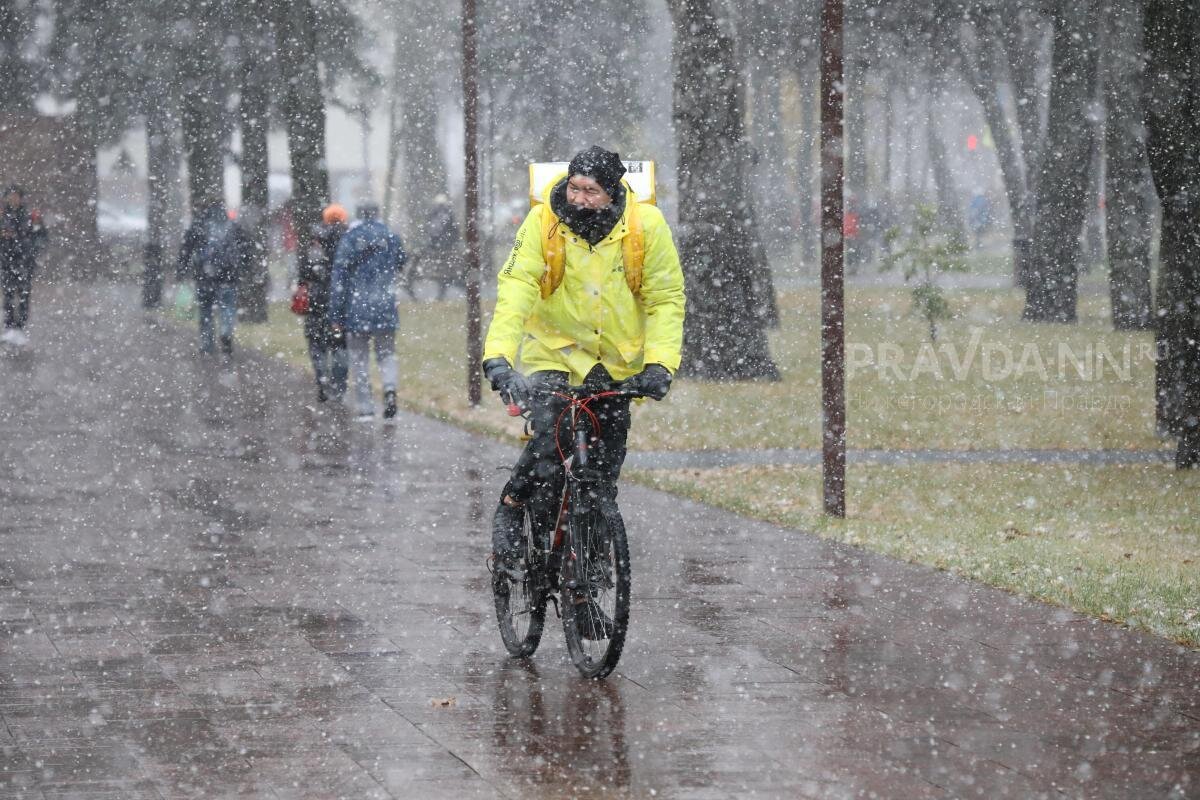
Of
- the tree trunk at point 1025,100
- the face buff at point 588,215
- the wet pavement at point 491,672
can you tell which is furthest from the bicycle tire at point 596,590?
the tree trunk at point 1025,100

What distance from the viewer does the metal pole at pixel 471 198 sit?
18.5 metres

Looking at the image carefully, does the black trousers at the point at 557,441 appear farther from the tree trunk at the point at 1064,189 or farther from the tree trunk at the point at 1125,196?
the tree trunk at the point at 1064,189

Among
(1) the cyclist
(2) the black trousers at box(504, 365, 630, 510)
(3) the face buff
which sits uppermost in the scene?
→ (3) the face buff

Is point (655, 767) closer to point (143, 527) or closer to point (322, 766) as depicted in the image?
point (322, 766)

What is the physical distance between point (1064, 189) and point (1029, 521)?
1909 centimetres

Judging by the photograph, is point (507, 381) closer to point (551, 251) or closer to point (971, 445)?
point (551, 251)

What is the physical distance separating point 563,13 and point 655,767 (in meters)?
40.3

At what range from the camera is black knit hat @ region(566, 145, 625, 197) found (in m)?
6.66

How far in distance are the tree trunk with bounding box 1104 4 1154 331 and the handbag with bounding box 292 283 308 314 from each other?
498 inches

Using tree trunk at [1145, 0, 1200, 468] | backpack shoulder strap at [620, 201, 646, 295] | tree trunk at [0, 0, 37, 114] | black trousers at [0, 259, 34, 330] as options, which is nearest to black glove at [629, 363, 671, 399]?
backpack shoulder strap at [620, 201, 646, 295]

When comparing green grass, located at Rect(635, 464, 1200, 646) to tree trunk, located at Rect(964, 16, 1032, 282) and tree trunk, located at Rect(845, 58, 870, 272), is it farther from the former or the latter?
tree trunk, located at Rect(845, 58, 870, 272)

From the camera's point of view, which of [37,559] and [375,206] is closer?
[37,559]

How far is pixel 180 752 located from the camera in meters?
5.91

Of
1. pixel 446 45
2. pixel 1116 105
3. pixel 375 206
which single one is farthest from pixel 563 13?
pixel 375 206
